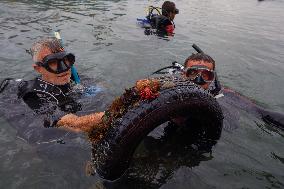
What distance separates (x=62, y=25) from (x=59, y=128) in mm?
8362

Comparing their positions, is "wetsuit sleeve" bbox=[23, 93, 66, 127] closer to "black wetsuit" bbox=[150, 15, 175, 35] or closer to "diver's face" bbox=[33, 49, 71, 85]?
"diver's face" bbox=[33, 49, 71, 85]

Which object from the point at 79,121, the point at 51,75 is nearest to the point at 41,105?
the point at 51,75

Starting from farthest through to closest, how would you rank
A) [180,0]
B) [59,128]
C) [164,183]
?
[180,0] → [59,128] → [164,183]

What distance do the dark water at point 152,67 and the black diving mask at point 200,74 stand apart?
848mm

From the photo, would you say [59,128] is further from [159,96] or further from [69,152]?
[159,96]

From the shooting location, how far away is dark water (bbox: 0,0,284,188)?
Result: 3.81m

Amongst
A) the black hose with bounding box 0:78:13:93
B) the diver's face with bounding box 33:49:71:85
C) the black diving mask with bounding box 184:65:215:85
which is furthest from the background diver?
the diver's face with bounding box 33:49:71:85

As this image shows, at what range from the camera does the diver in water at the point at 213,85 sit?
4824 mm

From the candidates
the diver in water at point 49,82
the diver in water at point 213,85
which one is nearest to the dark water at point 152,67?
the diver in water at point 213,85

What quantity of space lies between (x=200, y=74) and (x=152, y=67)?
3414 mm

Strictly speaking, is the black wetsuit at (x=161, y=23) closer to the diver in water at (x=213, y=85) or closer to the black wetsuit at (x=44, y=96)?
the diver in water at (x=213, y=85)

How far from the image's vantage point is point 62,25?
38.9ft

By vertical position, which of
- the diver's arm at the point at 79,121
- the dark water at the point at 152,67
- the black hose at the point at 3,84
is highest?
the diver's arm at the point at 79,121

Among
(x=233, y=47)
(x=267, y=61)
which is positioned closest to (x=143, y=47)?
(x=233, y=47)
